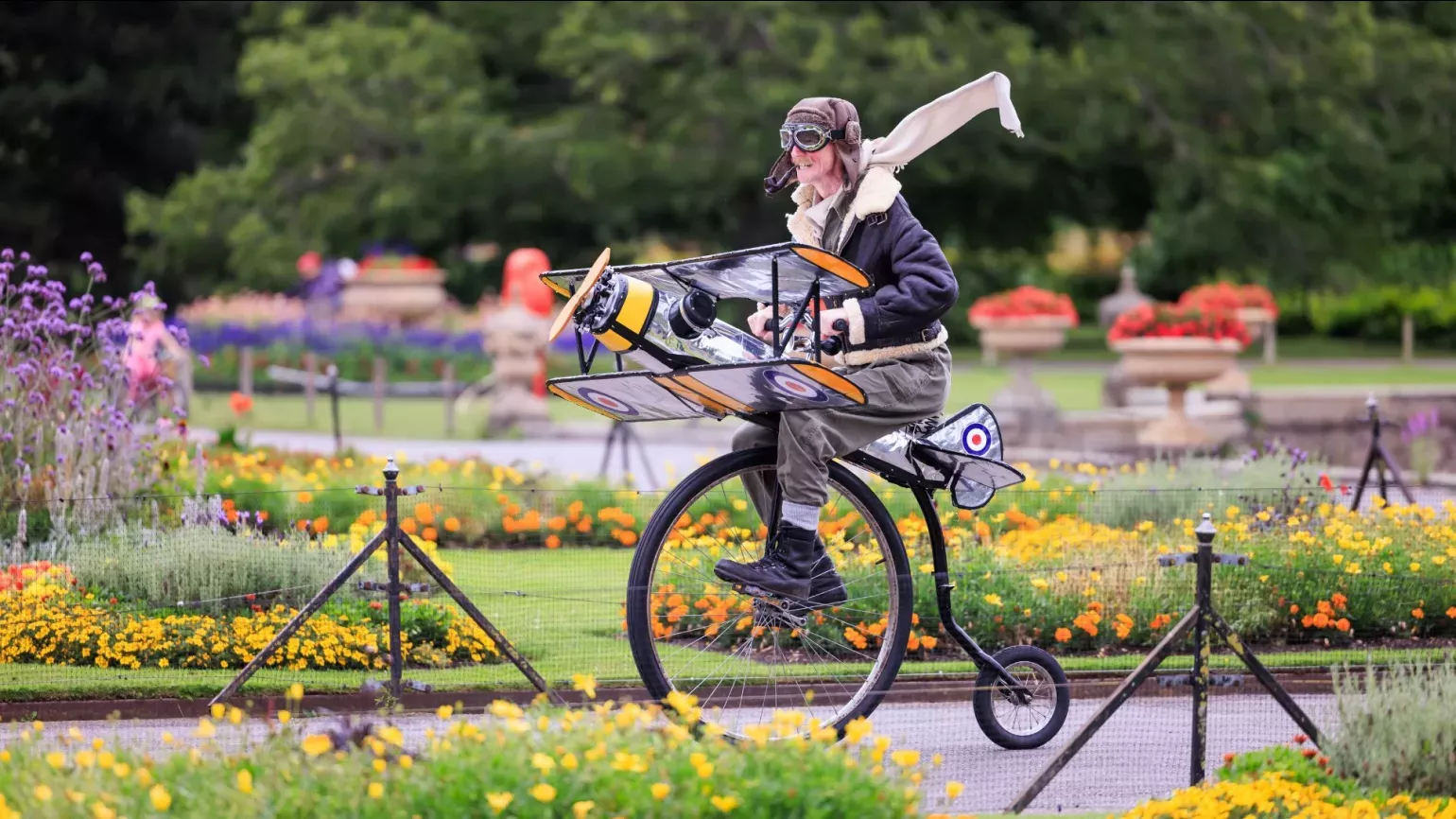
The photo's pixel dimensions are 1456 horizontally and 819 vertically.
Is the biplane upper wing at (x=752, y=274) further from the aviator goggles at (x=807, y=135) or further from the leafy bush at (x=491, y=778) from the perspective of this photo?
the leafy bush at (x=491, y=778)

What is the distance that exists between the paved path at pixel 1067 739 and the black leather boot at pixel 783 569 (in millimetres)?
742

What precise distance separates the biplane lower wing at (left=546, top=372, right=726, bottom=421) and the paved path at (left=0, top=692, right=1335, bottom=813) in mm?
1194

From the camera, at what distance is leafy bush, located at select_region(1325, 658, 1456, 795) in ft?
18.3

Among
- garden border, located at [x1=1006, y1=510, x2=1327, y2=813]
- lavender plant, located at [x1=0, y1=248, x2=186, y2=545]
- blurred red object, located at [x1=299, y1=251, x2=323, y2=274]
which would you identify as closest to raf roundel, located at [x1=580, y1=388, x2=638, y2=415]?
garden border, located at [x1=1006, y1=510, x2=1327, y2=813]

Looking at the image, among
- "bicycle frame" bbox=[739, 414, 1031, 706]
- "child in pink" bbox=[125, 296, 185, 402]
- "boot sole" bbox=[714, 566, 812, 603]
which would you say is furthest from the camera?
"child in pink" bbox=[125, 296, 185, 402]

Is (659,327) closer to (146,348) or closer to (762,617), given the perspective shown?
(762,617)

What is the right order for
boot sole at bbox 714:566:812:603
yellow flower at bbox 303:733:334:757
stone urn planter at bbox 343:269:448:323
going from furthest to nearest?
stone urn planter at bbox 343:269:448:323
boot sole at bbox 714:566:812:603
yellow flower at bbox 303:733:334:757

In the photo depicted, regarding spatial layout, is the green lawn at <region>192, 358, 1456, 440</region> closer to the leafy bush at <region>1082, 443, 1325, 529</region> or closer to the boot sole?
the leafy bush at <region>1082, 443, 1325, 529</region>

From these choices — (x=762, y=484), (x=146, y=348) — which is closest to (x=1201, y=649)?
(x=762, y=484)

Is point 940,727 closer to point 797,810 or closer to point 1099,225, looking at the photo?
point 797,810

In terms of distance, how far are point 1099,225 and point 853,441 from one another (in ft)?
115

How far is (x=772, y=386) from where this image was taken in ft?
19.3

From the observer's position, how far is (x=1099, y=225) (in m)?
40.5

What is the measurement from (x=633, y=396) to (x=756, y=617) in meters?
0.82
